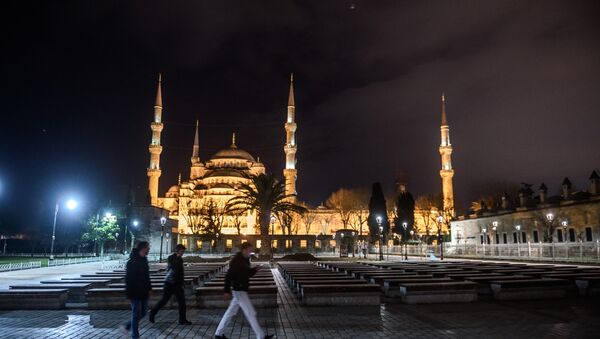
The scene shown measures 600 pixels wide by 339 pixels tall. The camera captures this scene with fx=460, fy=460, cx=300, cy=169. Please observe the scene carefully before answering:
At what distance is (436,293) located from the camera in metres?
11.7

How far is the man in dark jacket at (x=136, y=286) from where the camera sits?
741 cm

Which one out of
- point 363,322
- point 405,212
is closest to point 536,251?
point 363,322

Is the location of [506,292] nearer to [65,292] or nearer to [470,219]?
[65,292]

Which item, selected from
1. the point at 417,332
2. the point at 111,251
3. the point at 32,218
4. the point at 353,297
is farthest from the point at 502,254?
the point at 32,218

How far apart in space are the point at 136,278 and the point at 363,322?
436 cm

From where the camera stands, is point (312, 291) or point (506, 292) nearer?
point (312, 291)

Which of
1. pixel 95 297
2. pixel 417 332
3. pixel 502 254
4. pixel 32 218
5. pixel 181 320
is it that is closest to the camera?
pixel 417 332

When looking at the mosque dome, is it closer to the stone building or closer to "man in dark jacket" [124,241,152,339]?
the stone building

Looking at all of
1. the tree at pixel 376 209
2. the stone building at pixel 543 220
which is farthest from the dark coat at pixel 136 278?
the tree at pixel 376 209

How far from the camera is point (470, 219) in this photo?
6016cm

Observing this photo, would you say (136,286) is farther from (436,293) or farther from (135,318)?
(436,293)

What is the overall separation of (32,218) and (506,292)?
6655 centimetres

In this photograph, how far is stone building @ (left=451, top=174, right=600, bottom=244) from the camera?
40062 mm

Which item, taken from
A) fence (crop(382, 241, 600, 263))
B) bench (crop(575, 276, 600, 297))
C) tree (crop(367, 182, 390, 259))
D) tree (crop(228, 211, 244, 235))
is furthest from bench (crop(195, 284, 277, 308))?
tree (crop(367, 182, 390, 259))
